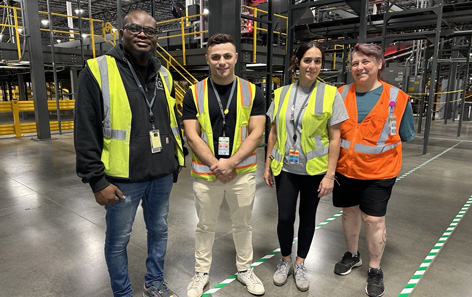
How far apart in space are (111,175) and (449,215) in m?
4.38

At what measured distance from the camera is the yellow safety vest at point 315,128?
230 centimetres

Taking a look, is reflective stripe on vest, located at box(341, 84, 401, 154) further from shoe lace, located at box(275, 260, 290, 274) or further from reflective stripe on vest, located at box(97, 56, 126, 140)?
reflective stripe on vest, located at box(97, 56, 126, 140)

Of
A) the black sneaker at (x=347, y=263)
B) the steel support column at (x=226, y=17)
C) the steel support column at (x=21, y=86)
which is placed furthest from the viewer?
the steel support column at (x=21, y=86)

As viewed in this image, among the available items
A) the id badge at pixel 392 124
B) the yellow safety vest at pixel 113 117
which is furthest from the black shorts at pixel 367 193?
the yellow safety vest at pixel 113 117

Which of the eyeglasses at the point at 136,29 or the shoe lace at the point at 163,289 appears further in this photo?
the shoe lace at the point at 163,289

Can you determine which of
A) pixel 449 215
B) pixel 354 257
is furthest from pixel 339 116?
pixel 449 215

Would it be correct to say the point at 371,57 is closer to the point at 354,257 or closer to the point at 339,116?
the point at 339,116

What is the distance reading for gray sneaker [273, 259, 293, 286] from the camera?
2.62 meters

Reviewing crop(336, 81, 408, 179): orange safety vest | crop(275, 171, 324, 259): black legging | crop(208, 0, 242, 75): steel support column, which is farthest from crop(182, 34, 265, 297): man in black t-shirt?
crop(208, 0, 242, 75): steel support column

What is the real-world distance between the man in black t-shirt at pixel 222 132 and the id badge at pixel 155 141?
0.82 feet

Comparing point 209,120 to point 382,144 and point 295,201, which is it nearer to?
point 295,201

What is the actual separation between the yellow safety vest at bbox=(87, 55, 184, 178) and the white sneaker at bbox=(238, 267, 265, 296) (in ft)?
4.32

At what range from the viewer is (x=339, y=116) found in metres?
2.30

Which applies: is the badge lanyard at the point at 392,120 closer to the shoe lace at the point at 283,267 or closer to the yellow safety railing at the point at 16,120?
the shoe lace at the point at 283,267
